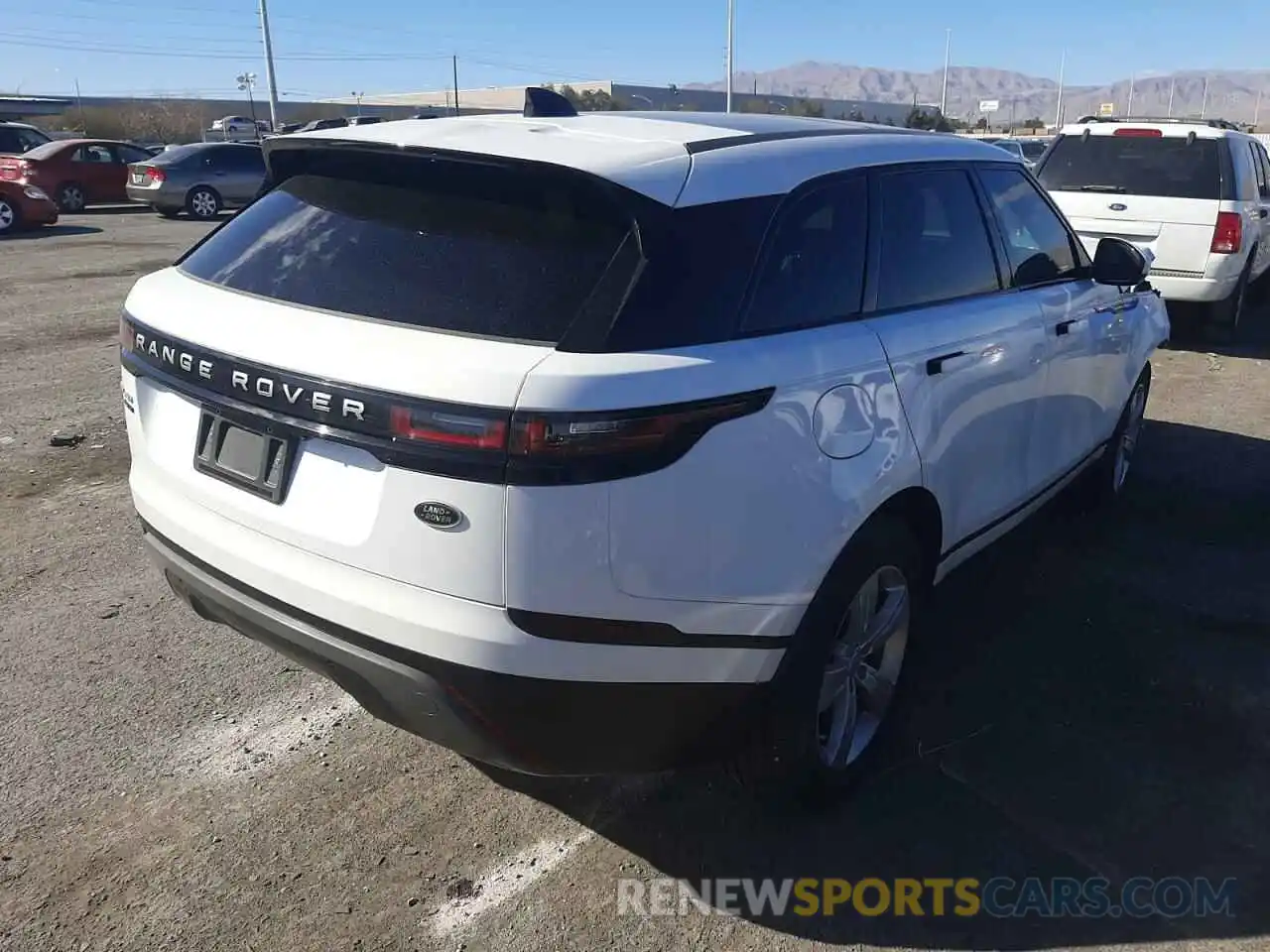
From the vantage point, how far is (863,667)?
3195 millimetres

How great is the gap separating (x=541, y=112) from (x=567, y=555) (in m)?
1.68

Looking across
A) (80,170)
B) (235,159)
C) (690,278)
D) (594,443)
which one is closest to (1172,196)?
(690,278)

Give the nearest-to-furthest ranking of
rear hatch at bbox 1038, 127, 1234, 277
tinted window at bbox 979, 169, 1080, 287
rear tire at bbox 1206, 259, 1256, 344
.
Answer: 1. tinted window at bbox 979, 169, 1080, 287
2. rear hatch at bbox 1038, 127, 1234, 277
3. rear tire at bbox 1206, 259, 1256, 344

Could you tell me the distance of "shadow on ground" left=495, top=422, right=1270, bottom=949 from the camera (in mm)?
2855

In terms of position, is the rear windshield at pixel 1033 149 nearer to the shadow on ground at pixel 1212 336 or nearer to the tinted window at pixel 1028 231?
the shadow on ground at pixel 1212 336

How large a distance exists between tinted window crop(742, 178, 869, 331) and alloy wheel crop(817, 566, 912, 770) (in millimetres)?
752

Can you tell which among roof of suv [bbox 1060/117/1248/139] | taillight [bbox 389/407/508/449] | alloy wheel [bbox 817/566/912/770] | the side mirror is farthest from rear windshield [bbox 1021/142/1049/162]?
taillight [bbox 389/407/508/449]

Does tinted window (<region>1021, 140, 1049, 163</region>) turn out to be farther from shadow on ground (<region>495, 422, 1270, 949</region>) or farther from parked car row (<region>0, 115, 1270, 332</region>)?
shadow on ground (<region>495, 422, 1270, 949</region>)

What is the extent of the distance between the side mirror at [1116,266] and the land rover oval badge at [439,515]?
3383mm

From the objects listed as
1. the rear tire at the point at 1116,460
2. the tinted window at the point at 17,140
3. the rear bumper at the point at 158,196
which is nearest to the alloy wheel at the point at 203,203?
the rear bumper at the point at 158,196

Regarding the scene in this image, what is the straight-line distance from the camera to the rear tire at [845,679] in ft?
8.87

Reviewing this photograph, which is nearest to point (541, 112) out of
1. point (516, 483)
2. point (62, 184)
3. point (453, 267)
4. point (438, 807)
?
point (453, 267)

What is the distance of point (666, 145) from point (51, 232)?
1906 cm

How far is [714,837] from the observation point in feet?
9.83
